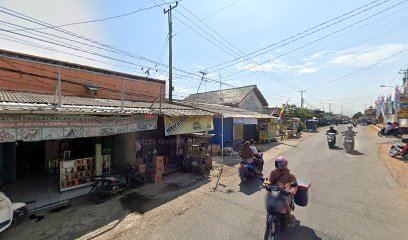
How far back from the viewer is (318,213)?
→ 5.86 m

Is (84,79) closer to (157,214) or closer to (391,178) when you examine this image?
(157,214)

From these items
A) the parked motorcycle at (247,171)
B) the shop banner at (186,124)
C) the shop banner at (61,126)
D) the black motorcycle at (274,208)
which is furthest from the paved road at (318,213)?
the shop banner at (61,126)

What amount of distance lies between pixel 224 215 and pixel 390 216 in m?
4.50

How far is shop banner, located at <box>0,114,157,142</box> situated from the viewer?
215 inches

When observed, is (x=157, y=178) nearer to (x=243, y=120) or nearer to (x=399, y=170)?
(x=243, y=120)

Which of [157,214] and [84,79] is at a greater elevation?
[84,79]

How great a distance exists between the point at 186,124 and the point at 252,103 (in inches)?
797

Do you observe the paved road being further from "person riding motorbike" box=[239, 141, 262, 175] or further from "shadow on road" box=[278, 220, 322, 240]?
"person riding motorbike" box=[239, 141, 262, 175]

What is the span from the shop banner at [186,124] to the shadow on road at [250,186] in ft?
12.6

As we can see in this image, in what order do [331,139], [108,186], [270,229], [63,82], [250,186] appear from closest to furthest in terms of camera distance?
[270,229]
[108,186]
[250,186]
[63,82]
[331,139]

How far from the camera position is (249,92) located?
1091 inches

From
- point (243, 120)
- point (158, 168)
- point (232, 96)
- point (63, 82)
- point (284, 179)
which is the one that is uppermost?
point (232, 96)

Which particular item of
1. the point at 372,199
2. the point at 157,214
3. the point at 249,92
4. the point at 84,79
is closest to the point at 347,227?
the point at 372,199

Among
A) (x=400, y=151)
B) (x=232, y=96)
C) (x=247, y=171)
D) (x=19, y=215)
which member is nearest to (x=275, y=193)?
(x=247, y=171)
